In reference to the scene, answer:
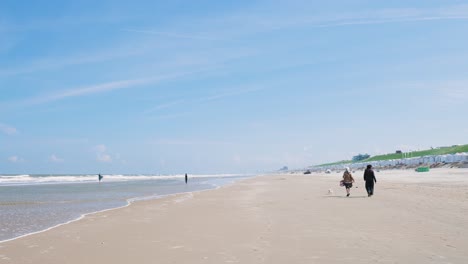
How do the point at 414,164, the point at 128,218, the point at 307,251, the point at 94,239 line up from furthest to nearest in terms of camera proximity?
the point at 414,164 → the point at 128,218 → the point at 94,239 → the point at 307,251

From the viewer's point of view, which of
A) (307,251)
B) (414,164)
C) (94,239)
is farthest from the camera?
(414,164)

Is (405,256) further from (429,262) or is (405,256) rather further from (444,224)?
(444,224)

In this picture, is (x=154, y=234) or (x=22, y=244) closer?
(x=22, y=244)

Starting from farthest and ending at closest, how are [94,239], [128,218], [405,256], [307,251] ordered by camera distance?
[128,218] < [94,239] < [307,251] < [405,256]

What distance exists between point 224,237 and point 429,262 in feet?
16.4

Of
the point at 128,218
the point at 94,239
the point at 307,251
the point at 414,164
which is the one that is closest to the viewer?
the point at 307,251

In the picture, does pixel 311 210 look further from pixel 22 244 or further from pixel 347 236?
pixel 22 244

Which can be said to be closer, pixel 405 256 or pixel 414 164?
pixel 405 256

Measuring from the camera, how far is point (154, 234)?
11.5 m

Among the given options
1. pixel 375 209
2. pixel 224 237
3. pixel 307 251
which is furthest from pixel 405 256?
pixel 375 209

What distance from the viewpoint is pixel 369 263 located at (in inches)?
287

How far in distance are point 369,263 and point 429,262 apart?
1098mm

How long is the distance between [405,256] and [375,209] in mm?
8870

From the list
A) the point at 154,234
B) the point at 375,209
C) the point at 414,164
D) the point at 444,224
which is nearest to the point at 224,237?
the point at 154,234
